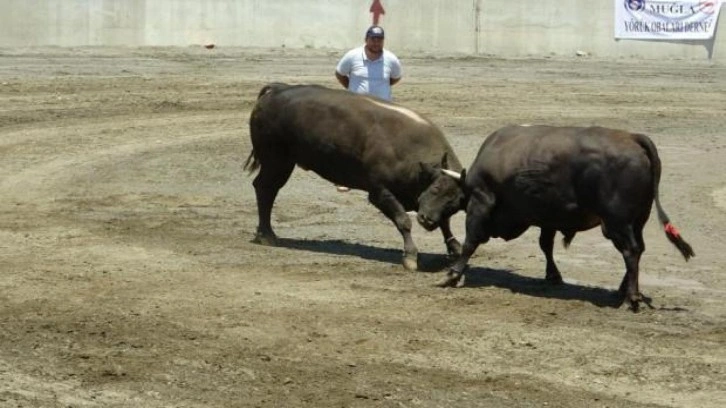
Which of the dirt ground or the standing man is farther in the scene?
the standing man

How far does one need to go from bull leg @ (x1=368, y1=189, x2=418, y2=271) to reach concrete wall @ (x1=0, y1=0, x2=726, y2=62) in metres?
19.3

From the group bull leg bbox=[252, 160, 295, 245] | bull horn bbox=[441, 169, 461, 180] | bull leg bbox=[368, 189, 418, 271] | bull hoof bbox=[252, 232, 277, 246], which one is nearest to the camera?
bull horn bbox=[441, 169, 461, 180]

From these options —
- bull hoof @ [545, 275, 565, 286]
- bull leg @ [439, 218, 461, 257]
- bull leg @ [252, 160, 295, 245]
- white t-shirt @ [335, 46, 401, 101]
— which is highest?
white t-shirt @ [335, 46, 401, 101]

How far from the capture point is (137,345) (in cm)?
1045

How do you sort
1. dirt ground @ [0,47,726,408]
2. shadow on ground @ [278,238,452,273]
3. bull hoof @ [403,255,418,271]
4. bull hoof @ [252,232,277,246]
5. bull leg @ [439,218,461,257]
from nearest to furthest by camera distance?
dirt ground @ [0,47,726,408] → bull hoof @ [403,255,418,271] → bull leg @ [439,218,461,257] → shadow on ground @ [278,238,452,273] → bull hoof @ [252,232,277,246]

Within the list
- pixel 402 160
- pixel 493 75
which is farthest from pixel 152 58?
pixel 402 160

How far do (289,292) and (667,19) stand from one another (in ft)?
79.2

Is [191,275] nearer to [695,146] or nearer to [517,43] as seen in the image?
[695,146]

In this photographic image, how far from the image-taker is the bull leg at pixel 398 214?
45.7 feet

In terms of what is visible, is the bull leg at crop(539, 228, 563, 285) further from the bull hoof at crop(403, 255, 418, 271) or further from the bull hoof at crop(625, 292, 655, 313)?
the bull hoof at crop(403, 255, 418, 271)

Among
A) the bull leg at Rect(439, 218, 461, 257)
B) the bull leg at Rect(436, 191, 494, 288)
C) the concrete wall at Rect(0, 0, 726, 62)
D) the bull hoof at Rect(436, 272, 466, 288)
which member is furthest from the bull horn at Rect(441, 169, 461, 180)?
the concrete wall at Rect(0, 0, 726, 62)

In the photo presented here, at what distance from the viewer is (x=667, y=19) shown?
34.9 metres

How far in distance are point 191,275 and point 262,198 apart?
2.31 metres

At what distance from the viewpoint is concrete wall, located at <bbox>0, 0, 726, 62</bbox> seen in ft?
107
